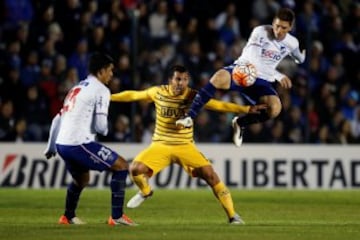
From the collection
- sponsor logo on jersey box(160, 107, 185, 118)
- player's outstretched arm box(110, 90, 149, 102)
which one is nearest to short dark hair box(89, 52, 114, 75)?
player's outstretched arm box(110, 90, 149, 102)

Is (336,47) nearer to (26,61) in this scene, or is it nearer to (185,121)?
(26,61)

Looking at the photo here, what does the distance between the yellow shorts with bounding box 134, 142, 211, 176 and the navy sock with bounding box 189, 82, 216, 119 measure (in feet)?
2.43

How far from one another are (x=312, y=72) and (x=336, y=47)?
3.92 feet

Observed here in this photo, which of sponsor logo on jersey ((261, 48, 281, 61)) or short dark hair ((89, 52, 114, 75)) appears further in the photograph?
sponsor logo on jersey ((261, 48, 281, 61))

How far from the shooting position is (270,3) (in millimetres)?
23844

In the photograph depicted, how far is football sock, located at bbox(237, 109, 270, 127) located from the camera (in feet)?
47.9

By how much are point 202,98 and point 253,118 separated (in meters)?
1.02

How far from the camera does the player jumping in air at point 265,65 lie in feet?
47.0

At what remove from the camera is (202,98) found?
14180 millimetres

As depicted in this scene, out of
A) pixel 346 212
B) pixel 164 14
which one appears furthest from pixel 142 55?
pixel 346 212

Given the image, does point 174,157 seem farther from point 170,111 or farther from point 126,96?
point 126,96

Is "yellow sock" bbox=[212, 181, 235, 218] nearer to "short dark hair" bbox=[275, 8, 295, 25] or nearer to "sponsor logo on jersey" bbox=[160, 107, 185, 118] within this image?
"sponsor logo on jersey" bbox=[160, 107, 185, 118]

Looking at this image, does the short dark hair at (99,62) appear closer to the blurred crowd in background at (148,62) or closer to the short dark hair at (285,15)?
the short dark hair at (285,15)

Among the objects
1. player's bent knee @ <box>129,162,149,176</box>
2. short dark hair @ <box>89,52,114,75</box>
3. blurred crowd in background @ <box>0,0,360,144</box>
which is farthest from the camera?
blurred crowd in background @ <box>0,0,360,144</box>
